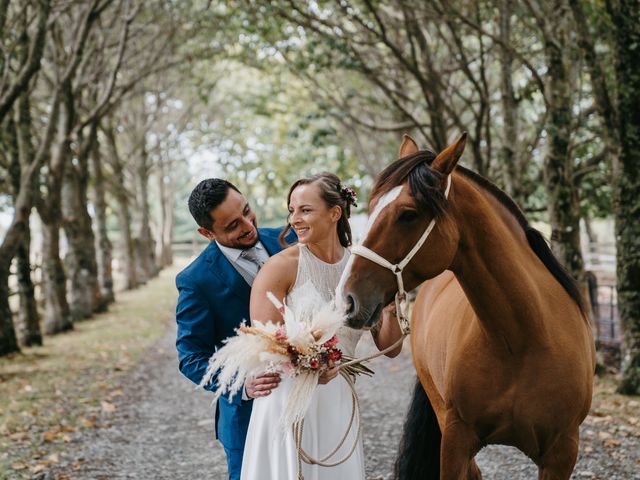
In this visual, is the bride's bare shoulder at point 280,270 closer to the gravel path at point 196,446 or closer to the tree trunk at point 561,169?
the gravel path at point 196,446

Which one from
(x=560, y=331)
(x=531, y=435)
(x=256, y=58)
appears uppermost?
(x=256, y=58)

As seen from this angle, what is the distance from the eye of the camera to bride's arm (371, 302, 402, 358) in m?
3.16

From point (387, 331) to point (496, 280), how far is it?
Answer: 551mm

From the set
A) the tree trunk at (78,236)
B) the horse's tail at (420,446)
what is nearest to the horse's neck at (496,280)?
the horse's tail at (420,446)

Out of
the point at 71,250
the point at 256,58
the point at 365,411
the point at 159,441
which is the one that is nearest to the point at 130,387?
the point at 159,441

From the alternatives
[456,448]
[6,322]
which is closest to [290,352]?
[456,448]

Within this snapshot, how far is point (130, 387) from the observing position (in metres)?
9.69

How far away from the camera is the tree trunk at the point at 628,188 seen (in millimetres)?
7320

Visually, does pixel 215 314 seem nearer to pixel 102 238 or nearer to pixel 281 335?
pixel 281 335

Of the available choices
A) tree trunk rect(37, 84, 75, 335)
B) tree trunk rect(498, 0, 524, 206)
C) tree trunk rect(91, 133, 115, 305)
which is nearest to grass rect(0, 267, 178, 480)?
tree trunk rect(37, 84, 75, 335)

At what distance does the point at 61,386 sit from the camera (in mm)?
9352

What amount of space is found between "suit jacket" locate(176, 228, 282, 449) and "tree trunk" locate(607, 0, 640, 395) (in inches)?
224

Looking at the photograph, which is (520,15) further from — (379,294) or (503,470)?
(379,294)

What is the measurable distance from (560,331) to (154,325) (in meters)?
14.2
